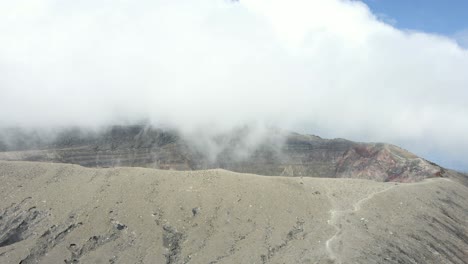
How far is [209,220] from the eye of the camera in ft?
183

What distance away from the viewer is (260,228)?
54188 millimetres

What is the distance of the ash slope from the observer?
50969mm

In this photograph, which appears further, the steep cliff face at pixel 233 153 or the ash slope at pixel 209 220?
the steep cliff face at pixel 233 153

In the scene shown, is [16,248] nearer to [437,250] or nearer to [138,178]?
[138,178]

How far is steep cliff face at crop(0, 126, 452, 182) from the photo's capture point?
342ft

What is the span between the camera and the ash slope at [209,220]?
50969mm

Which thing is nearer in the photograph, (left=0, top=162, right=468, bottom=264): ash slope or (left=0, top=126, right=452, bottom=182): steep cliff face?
(left=0, top=162, right=468, bottom=264): ash slope

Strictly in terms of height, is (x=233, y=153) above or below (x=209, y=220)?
above

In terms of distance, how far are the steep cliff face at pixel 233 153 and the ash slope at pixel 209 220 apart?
3679cm

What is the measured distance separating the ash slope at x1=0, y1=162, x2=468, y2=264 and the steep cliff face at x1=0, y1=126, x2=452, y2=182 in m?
36.8

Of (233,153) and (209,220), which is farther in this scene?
(233,153)

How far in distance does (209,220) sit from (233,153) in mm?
67277

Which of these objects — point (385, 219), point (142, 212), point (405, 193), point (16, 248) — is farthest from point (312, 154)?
point (16, 248)

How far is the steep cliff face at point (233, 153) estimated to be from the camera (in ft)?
342
